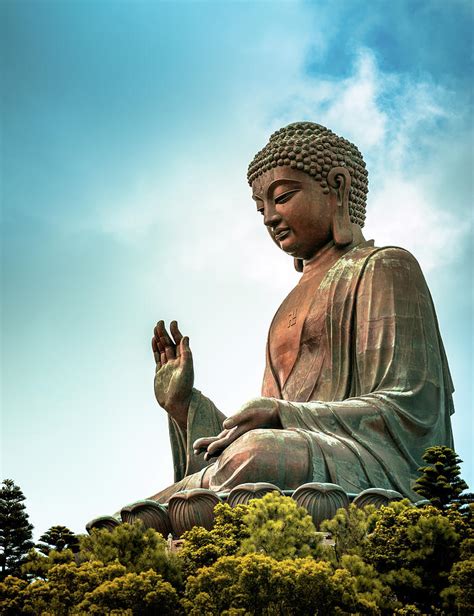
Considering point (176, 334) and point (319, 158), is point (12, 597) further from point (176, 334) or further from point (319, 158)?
point (319, 158)

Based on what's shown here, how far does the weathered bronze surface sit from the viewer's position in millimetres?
11570

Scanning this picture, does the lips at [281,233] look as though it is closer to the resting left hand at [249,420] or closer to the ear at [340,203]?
the ear at [340,203]

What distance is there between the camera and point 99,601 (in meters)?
8.56

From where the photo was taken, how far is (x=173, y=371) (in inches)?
522

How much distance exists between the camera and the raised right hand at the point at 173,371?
1320cm

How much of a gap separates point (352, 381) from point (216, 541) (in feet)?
13.2

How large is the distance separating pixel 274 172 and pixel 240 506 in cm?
496

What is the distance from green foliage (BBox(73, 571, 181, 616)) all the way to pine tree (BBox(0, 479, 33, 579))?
7.46ft

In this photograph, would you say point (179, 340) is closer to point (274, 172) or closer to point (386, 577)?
point (274, 172)

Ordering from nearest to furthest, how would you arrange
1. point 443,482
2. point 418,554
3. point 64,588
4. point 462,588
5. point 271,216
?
point 462,588, point 64,588, point 418,554, point 443,482, point 271,216

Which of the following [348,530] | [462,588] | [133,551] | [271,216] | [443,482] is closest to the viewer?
[462,588]

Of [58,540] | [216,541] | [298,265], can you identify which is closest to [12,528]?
[58,540]

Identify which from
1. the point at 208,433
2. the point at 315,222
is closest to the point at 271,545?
the point at 208,433

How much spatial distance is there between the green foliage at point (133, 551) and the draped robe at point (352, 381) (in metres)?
1.85
